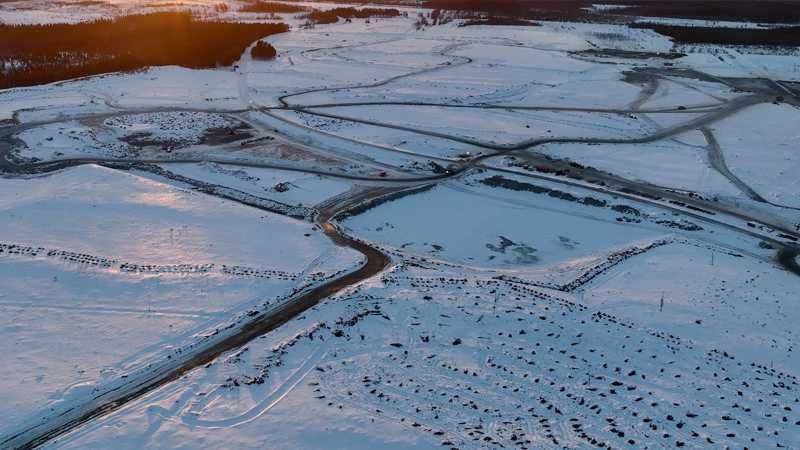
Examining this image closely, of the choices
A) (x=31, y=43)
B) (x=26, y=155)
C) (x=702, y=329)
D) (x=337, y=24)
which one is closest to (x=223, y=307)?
(x=702, y=329)

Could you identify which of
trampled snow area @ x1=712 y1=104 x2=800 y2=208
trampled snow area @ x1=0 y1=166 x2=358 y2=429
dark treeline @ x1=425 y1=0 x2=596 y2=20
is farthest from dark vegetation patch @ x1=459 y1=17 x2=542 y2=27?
trampled snow area @ x1=0 y1=166 x2=358 y2=429

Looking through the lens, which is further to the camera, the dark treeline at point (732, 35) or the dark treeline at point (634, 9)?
the dark treeline at point (634, 9)

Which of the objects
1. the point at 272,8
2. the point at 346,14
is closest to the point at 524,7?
the point at 346,14

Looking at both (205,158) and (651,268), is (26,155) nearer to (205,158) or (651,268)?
(205,158)

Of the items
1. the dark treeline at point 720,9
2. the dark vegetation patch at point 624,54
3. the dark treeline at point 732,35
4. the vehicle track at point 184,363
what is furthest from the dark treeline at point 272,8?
the vehicle track at point 184,363

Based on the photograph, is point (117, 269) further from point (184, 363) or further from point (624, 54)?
point (624, 54)

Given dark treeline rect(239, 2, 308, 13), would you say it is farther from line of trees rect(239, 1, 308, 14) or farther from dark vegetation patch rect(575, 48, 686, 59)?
dark vegetation patch rect(575, 48, 686, 59)

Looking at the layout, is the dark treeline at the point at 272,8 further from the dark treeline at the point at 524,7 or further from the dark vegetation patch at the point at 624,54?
the dark vegetation patch at the point at 624,54
